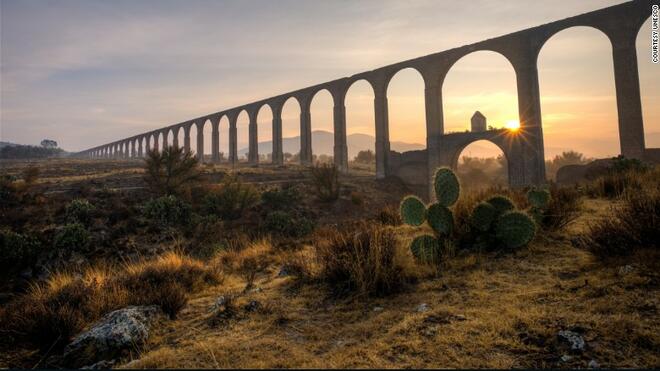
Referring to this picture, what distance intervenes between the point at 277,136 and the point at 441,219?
3699 cm

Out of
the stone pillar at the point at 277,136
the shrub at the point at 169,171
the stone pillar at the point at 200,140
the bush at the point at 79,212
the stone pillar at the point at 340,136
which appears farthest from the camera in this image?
the stone pillar at the point at 200,140

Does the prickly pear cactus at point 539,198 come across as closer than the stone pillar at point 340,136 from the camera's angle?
Yes

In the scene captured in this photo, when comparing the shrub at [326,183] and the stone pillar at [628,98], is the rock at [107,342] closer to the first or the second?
the shrub at [326,183]

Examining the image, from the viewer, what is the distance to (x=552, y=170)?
4481 centimetres

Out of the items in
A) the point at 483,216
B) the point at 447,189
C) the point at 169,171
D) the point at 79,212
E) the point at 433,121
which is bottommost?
the point at 79,212

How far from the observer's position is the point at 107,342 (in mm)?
2871

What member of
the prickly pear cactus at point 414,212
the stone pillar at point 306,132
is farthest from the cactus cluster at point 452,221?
the stone pillar at point 306,132

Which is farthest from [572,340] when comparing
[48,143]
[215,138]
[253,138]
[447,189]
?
[48,143]

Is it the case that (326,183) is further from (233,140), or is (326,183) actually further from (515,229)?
(233,140)

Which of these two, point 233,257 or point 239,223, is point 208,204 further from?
point 233,257

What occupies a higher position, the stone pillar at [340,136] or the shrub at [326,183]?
the stone pillar at [340,136]

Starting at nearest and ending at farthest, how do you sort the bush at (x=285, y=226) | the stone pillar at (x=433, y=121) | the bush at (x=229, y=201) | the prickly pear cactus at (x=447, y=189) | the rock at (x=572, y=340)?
the rock at (x=572, y=340) < the prickly pear cactus at (x=447, y=189) < the bush at (x=285, y=226) < the bush at (x=229, y=201) < the stone pillar at (x=433, y=121)

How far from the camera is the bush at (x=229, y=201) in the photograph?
52.6ft

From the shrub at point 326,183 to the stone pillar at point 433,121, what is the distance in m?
8.85
